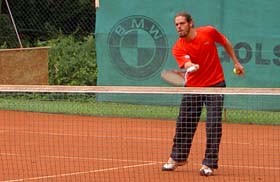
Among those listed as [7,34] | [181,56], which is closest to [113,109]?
[7,34]

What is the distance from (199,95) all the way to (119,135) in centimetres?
430

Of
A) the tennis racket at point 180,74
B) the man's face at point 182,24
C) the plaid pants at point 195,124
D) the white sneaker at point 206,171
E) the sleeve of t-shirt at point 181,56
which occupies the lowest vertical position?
the white sneaker at point 206,171

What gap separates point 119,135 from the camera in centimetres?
1398

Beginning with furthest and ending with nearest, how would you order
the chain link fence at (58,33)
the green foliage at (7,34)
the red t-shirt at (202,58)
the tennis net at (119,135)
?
the green foliage at (7,34)
the chain link fence at (58,33)
the red t-shirt at (202,58)
the tennis net at (119,135)

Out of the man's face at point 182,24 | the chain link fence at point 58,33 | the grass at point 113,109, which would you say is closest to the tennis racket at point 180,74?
the man's face at point 182,24

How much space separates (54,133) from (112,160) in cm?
331

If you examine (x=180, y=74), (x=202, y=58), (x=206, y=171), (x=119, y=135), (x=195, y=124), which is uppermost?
(x=202, y=58)

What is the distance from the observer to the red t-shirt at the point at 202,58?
9.87 m

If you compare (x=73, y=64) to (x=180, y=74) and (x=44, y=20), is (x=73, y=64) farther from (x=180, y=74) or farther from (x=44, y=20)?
(x=180, y=74)

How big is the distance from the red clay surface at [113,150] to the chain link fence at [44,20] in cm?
619

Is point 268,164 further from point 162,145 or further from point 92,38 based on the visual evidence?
point 92,38

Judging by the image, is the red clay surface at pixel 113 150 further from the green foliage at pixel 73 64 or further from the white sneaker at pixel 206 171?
the green foliage at pixel 73 64

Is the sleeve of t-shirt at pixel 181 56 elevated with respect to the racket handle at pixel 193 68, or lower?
elevated

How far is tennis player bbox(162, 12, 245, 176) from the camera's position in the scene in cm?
974
